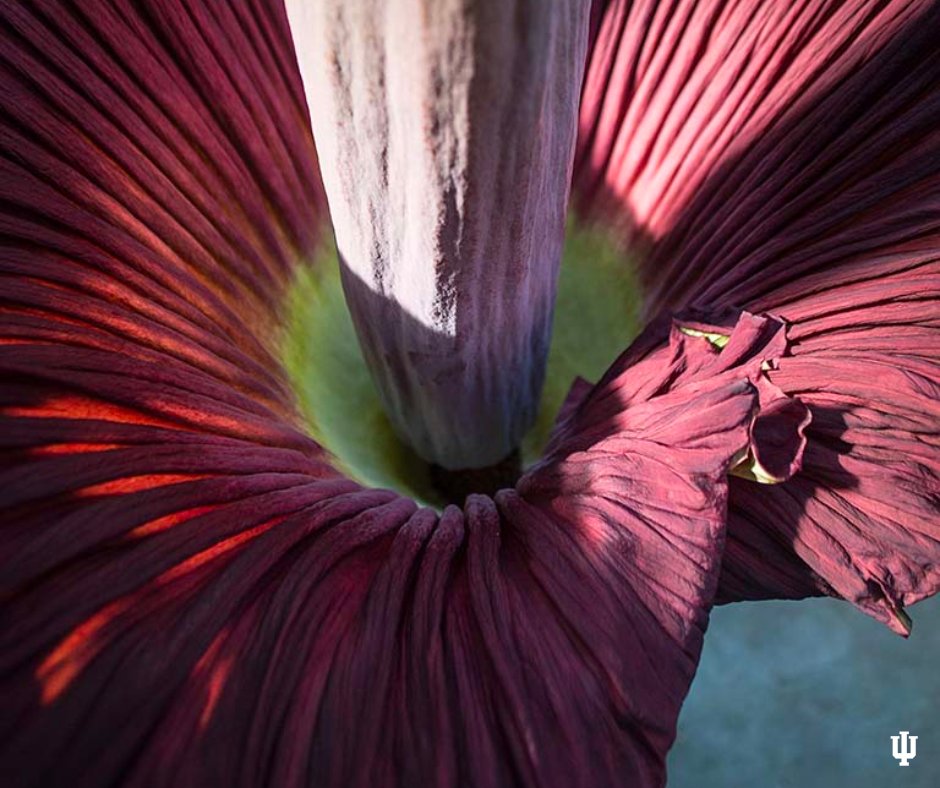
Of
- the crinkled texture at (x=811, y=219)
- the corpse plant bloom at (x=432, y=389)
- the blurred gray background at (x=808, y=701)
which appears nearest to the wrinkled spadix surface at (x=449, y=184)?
the corpse plant bloom at (x=432, y=389)

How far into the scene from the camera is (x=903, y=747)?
2.70ft

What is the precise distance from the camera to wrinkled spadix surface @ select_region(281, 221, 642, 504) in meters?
0.74

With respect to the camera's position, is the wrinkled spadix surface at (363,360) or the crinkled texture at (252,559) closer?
the crinkled texture at (252,559)

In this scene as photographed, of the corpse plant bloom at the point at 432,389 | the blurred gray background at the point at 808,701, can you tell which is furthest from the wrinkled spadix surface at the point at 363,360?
the blurred gray background at the point at 808,701

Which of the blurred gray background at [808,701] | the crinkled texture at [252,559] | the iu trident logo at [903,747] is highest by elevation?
the crinkled texture at [252,559]

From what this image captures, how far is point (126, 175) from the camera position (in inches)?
24.8

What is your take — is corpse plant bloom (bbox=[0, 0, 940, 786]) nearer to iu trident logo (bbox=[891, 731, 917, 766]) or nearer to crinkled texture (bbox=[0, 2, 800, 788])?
crinkled texture (bbox=[0, 2, 800, 788])

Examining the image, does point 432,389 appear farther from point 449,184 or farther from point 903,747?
point 903,747

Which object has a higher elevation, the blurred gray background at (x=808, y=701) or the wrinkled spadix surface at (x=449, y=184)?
the wrinkled spadix surface at (x=449, y=184)

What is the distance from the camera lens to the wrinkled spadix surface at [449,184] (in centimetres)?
48

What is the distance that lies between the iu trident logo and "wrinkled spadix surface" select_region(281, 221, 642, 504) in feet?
1.12

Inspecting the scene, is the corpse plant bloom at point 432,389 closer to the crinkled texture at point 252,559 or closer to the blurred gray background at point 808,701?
the crinkled texture at point 252,559

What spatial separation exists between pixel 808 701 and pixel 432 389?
0.40 metres

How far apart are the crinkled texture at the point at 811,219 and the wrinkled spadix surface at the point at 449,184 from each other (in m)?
0.12
